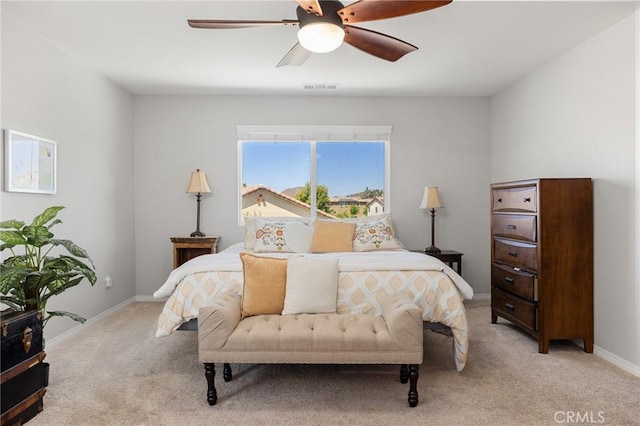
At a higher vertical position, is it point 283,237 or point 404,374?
point 283,237

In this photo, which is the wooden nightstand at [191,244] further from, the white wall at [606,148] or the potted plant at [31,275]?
the white wall at [606,148]

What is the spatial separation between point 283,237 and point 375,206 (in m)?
1.48

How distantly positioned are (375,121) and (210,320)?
11.5 feet

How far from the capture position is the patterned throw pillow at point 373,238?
13.7ft

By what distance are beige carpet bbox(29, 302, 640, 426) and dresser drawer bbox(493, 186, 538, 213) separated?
112cm

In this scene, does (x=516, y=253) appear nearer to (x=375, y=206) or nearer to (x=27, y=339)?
(x=375, y=206)

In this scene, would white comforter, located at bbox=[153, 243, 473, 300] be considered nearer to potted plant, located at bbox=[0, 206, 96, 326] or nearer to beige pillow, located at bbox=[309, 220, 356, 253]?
potted plant, located at bbox=[0, 206, 96, 326]

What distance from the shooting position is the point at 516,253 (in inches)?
138

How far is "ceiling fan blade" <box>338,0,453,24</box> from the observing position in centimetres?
203

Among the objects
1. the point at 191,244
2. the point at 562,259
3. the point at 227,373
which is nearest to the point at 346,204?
the point at 191,244

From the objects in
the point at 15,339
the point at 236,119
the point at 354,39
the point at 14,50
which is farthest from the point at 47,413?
the point at 236,119

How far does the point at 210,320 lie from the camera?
227cm

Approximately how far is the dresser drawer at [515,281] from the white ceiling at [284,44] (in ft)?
6.23

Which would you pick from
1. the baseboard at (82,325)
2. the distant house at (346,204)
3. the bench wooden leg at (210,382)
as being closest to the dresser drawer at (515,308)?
the distant house at (346,204)
